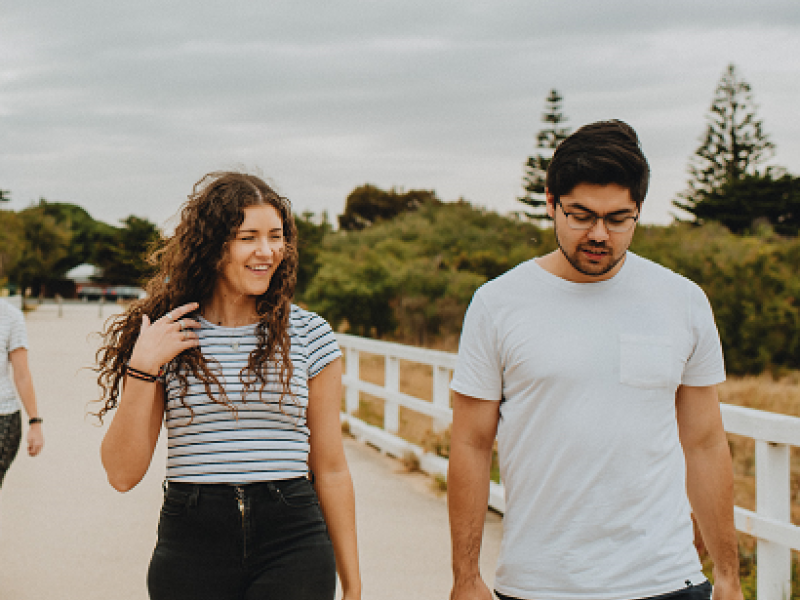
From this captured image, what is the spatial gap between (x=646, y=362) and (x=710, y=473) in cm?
49

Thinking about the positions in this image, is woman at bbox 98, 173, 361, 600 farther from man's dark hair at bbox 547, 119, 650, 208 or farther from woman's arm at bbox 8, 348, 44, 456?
woman's arm at bbox 8, 348, 44, 456

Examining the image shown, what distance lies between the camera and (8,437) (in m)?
4.68

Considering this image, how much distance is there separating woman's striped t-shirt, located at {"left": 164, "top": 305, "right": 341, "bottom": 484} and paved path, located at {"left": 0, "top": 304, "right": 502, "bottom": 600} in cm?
282

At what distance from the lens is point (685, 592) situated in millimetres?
2350

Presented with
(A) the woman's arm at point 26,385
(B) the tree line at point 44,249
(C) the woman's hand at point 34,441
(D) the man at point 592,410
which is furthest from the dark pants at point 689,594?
(B) the tree line at point 44,249

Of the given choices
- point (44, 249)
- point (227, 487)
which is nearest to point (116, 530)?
point (227, 487)

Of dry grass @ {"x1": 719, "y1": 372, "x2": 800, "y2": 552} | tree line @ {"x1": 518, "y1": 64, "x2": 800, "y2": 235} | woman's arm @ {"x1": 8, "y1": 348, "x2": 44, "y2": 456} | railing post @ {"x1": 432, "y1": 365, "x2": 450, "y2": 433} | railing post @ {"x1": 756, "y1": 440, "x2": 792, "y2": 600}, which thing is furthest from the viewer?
tree line @ {"x1": 518, "y1": 64, "x2": 800, "y2": 235}

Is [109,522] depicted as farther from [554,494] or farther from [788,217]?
[788,217]

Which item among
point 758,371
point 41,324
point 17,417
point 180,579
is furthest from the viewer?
point 41,324

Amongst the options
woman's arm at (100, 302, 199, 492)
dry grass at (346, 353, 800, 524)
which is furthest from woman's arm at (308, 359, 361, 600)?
dry grass at (346, 353, 800, 524)

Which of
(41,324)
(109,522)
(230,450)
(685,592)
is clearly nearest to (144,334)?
(230,450)

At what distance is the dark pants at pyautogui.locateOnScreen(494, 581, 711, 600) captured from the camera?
7.59ft

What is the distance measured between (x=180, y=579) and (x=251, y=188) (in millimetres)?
1142

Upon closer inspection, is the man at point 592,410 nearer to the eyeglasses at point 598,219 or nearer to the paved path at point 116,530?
the eyeglasses at point 598,219
